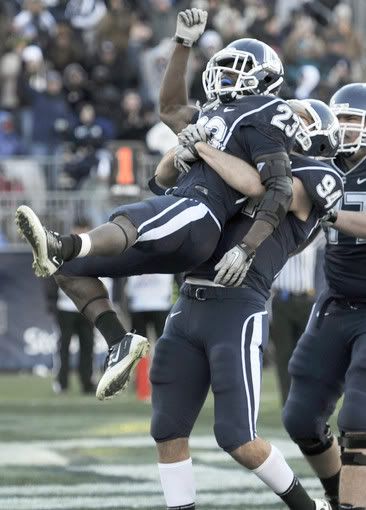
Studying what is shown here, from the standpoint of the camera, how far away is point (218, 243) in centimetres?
567

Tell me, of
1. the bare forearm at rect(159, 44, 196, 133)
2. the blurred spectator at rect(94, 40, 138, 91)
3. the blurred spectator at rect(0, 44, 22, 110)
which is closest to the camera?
the bare forearm at rect(159, 44, 196, 133)

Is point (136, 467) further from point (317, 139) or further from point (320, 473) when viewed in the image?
point (317, 139)

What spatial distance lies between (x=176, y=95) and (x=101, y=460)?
314 centimetres

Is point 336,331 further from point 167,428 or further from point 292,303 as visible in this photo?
point 292,303

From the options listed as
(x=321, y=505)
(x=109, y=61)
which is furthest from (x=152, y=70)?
(x=321, y=505)

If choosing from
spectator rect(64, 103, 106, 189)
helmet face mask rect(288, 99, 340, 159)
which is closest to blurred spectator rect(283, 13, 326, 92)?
spectator rect(64, 103, 106, 189)

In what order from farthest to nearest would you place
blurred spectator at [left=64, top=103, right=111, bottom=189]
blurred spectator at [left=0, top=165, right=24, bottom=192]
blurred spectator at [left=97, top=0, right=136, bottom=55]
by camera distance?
blurred spectator at [left=97, top=0, right=136, bottom=55]
blurred spectator at [left=64, top=103, right=111, bottom=189]
blurred spectator at [left=0, top=165, right=24, bottom=192]

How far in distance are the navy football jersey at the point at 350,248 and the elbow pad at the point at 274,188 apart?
2.48 ft

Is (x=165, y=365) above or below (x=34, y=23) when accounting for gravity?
above

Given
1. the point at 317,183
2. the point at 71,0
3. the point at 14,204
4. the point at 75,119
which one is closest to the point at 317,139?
the point at 317,183

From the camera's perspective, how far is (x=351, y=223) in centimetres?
585

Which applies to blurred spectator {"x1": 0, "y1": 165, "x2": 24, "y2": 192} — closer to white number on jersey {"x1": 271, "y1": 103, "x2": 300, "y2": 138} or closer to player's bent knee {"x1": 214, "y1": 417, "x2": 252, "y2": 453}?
white number on jersey {"x1": 271, "y1": 103, "x2": 300, "y2": 138}

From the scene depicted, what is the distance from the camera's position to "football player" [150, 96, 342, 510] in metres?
5.50

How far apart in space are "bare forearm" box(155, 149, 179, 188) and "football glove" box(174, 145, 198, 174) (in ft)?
0.35
